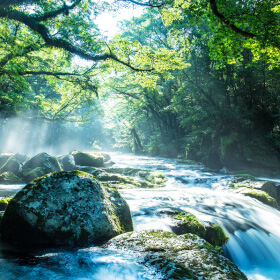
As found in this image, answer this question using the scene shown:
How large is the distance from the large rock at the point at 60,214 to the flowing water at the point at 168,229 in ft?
0.79

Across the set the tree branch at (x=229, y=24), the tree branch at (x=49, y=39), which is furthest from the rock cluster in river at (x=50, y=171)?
the tree branch at (x=229, y=24)

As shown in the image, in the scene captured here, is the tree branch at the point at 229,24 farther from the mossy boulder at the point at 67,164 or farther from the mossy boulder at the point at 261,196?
the mossy boulder at the point at 67,164

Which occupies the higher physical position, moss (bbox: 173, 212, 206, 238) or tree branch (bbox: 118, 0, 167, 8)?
tree branch (bbox: 118, 0, 167, 8)

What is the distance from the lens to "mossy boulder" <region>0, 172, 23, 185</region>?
31.6 ft

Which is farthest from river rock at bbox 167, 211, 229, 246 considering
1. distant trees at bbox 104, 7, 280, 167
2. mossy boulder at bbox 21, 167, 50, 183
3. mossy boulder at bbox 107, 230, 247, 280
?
distant trees at bbox 104, 7, 280, 167

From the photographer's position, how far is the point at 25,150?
1607 inches

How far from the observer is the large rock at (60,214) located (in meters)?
3.25

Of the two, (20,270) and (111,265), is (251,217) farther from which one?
(20,270)

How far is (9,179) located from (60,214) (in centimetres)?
825

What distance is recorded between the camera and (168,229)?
4379 mm

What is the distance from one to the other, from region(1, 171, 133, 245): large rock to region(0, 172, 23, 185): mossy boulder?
24.5ft

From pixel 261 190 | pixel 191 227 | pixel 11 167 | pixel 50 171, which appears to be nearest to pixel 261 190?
pixel 261 190

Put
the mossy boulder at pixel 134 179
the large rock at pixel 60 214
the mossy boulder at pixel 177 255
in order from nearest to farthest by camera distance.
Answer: the mossy boulder at pixel 177 255
the large rock at pixel 60 214
the mossy boulder at pixel 134 179

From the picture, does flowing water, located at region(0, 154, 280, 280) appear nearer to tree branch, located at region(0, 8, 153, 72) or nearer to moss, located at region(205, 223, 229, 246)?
moss, located at region(205, 223, 229, 246)
